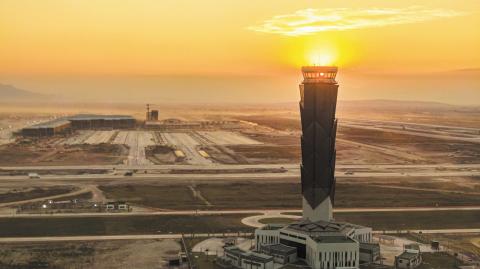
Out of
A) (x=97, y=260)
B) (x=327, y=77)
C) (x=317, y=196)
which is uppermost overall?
(x=327, y=77)

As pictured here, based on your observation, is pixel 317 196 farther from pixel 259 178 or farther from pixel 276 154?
pixel 276 154

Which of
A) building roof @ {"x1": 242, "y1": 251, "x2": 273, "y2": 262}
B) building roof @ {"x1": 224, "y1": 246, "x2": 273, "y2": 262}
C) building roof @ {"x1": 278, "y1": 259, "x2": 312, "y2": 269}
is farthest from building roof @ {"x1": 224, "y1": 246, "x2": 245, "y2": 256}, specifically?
building roof @ {"x1": 278, "y1": 259, "x2": 312, "y2": 269}

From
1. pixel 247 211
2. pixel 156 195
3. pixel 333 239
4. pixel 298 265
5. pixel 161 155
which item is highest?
pixel 161 155

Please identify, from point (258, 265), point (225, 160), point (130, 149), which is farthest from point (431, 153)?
point (258, 265)

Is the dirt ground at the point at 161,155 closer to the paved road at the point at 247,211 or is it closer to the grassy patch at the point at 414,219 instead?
the paved road at the point at 247,211

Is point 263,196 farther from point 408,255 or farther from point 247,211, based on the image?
point 408,255

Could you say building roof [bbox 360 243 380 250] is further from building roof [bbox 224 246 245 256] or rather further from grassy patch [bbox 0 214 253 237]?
grassy patch [bbox 0 214 253 237]

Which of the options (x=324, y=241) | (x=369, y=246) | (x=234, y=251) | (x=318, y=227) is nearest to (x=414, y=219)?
(x=369, y=246)
